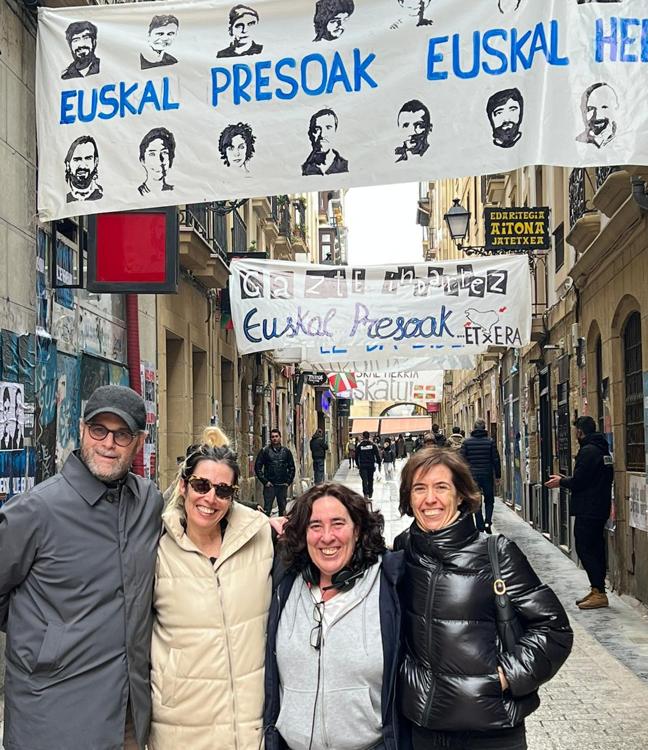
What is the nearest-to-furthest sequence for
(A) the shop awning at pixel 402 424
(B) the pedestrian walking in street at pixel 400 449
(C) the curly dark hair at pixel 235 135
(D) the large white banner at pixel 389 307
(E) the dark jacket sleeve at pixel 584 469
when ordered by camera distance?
(C) the curly dark hair at pixel 235 135
(E) the dark jacket sleeve at pixel 584 469
(D) the large white banner at pixel 389 307
(B) the pedestrian walking in street at pixel 400 449
(A) the shop awning at pixel 402 424

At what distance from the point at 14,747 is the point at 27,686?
0.22m

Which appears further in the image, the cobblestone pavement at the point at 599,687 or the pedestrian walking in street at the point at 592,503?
the pedestrian walking in street at the point at 592,503

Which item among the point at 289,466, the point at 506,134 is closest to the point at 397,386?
the point at 289,466

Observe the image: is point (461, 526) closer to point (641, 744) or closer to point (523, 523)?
point (641, 744)

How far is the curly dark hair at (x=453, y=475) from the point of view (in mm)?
3420

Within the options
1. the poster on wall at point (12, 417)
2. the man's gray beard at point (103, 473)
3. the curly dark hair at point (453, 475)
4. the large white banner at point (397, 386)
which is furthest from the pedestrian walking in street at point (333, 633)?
the large white banner at point (397, 386)

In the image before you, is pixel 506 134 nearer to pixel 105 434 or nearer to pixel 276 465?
pixel 105 434

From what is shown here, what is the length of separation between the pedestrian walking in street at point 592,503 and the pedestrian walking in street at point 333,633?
6934 mm

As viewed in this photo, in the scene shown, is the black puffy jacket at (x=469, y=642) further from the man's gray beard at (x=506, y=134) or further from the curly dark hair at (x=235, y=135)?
the curly dark hair at (x=235, y=135)

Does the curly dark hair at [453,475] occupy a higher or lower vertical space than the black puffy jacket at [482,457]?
higher

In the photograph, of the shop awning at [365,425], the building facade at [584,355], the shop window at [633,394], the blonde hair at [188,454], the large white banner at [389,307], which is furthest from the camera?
the shop awning at [365,425]

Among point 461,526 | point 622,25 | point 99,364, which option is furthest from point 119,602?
point 99,364

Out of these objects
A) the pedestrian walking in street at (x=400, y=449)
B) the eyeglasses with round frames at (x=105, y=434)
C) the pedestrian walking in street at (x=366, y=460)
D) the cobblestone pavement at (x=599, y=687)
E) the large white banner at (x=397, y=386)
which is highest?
the large white banner at (x=397, y=386)

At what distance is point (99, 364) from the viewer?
9.90 metres
